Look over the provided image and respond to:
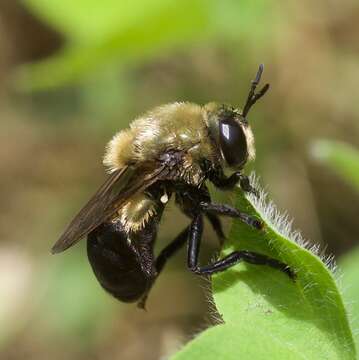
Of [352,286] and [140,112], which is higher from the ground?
[352,286]

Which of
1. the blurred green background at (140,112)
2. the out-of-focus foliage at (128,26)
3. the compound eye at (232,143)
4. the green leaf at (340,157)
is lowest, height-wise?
the blurred green background at (140,112)

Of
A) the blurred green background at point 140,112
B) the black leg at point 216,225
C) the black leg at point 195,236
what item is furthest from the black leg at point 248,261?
the blurred green background at point 140,112

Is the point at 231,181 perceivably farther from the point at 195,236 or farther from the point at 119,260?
the point at 119,260

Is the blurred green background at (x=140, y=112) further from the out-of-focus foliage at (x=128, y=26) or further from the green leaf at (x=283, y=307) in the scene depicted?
the green leaf at (x=283, y=307)

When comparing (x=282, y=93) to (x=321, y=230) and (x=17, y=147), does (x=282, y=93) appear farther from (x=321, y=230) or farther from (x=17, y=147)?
(x=17, y=147)

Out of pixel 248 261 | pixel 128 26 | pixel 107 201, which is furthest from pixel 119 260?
pixel 128 26

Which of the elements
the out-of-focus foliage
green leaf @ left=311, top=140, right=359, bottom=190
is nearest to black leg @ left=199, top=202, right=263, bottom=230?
green leaf @ left=311, top=140, right=359, bottom=190

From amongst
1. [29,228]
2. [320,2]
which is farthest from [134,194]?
[320,2]
